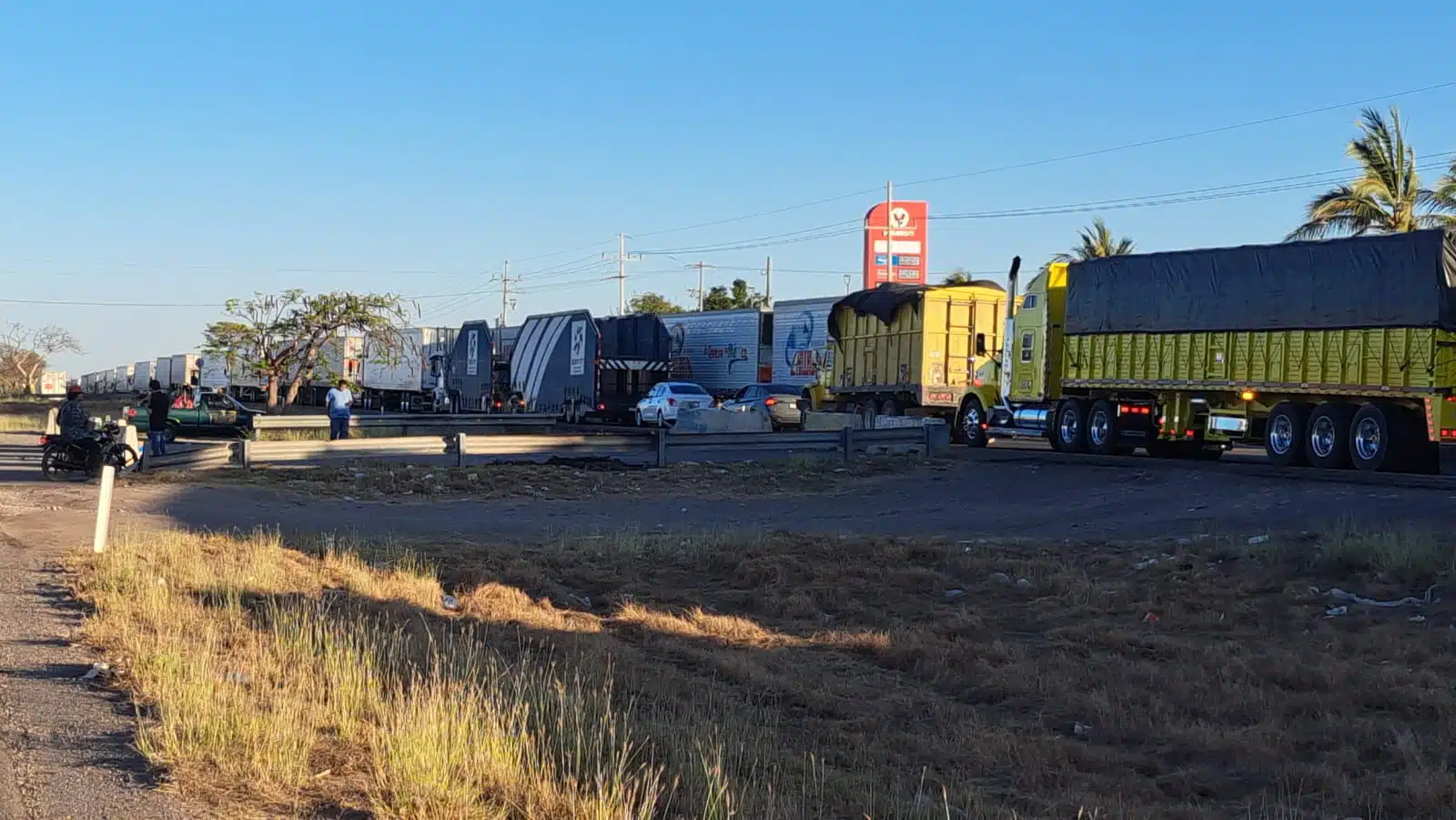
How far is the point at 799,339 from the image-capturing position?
46.9m

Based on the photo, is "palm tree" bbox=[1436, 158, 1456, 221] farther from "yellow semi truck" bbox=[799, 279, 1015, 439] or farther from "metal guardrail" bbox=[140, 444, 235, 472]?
"metal guardrail" bbox=[140, 444, 235, 472]

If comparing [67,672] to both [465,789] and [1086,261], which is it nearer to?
[465,789]

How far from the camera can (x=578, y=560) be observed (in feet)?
51.1

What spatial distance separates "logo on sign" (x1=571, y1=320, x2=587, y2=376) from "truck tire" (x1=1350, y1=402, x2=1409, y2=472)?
31160 mm

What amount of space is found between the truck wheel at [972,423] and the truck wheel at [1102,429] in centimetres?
454

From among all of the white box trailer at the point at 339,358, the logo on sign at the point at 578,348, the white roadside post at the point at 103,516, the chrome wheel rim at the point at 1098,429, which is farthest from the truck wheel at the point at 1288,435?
the white box trailer at the point at 339,358

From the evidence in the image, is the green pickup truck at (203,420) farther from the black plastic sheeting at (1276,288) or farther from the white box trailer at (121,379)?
the white box trailer at (121,379)

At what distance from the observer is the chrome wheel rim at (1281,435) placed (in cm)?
2291

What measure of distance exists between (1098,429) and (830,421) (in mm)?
6945

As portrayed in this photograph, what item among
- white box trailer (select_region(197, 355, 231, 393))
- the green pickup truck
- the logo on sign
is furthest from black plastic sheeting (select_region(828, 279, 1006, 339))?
white box trailer (select_region(197, 355, 231, 393))

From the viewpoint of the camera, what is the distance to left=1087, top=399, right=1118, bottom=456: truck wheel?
89.3ft

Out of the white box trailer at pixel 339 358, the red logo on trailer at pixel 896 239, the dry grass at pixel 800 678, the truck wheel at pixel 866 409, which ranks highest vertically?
the red logo on trailer at pixel 896 239

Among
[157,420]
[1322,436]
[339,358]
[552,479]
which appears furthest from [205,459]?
[339,358]

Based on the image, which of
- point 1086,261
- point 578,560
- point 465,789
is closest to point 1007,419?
point 1086,261
